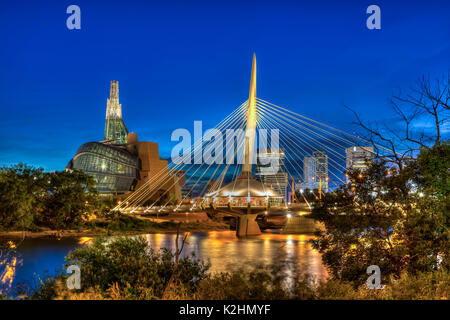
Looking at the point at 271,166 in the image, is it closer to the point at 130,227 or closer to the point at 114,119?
the point at 130,227

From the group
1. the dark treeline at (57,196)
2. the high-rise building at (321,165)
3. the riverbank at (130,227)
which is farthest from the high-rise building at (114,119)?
the dark treeline at (57,196)

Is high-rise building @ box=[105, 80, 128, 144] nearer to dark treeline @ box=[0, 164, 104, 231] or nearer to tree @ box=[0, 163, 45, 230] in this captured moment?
dark treeline @ box=[0, 164, 104, 231]

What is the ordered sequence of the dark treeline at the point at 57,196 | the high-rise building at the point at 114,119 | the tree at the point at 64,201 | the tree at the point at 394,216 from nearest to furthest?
the tree at the point at 394,216 < the dark treeline at the point at 57,196 < the tree at the point at 64,201 < the high-rise building at the point at 114,119

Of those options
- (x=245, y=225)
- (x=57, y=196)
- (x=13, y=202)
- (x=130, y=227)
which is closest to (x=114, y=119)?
(x=130, y=227)

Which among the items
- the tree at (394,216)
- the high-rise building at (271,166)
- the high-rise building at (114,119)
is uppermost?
the high-rise building at (114,119)

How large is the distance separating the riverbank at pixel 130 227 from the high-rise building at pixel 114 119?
355ft

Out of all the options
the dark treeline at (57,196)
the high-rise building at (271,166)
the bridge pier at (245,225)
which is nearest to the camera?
the dark treeline at (57,196)

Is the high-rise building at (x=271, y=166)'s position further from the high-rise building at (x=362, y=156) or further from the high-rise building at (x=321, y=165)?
the high-rise building at (x=362, y=156)

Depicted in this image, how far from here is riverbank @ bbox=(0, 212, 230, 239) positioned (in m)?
41.4

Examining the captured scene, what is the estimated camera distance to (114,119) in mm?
174875

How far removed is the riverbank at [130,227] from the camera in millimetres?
41362

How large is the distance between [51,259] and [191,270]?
19463mm

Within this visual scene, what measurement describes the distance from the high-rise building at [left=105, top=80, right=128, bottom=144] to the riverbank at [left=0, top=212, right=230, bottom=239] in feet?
355
